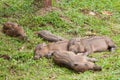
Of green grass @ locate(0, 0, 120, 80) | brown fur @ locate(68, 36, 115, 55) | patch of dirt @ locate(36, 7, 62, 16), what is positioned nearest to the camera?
green grass @ locate(0, 0, 120, 80)

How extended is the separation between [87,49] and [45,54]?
119cm

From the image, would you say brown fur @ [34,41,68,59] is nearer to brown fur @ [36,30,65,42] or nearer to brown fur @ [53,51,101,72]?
brown fur @ [53,51,101,72]

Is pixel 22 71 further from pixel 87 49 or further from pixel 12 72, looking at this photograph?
pixel 87 49

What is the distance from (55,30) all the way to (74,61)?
332 centimetres

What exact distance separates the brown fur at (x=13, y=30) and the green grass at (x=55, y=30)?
0.15 metres

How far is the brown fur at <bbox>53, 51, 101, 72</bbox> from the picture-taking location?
27.1 ft

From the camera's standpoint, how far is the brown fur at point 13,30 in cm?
1072

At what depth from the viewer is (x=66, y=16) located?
12.3 meters

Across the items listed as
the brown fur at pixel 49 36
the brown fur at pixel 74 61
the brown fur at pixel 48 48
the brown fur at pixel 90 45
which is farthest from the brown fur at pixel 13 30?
the brown fur at pixel 74 61

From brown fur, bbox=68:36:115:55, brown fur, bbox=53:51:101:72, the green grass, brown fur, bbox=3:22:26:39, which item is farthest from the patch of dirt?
brown fur, bbox=53:51:101:72

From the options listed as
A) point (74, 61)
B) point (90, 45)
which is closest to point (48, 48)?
point (90, 45)

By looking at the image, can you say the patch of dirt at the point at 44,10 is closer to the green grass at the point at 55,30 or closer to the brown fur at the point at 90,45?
the green grass at the point at 55,30

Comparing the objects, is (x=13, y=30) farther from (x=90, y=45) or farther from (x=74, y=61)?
(x=74, y=61)

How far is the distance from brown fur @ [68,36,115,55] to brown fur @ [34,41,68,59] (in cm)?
17
